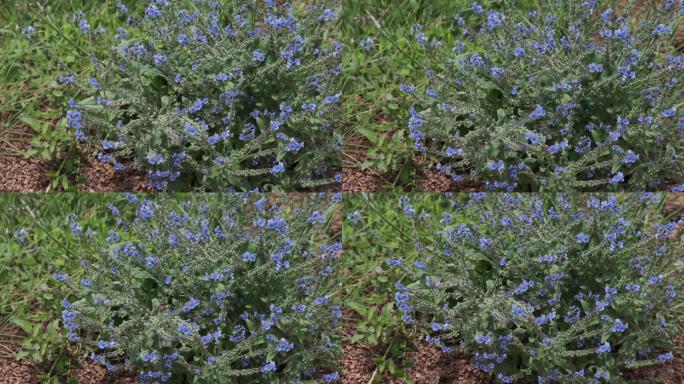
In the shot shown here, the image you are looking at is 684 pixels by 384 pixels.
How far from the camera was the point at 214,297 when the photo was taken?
370cm

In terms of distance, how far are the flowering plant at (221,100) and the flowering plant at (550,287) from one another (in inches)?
26.7

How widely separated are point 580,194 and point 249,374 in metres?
1.68

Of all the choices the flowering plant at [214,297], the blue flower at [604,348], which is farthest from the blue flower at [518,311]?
the flowering plant at [214,297]

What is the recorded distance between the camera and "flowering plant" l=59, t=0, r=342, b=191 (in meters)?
4.04

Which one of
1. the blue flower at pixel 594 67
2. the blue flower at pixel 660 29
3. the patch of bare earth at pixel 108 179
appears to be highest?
the blue flower at pixel 660 29

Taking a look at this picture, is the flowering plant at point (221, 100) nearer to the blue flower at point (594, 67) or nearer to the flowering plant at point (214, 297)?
the flowering plant at point (214, 297)

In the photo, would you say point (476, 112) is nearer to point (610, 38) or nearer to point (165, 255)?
point (610, 38)

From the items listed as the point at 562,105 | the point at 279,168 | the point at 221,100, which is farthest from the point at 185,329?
the point at 562,105

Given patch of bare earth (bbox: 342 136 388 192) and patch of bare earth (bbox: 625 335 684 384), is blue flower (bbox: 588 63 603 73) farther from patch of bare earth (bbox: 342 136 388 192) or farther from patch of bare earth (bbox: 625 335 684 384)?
patch of bare earth (bbox: 625 335 684 384)

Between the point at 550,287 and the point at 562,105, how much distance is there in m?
0.83

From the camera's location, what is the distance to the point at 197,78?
418 cm

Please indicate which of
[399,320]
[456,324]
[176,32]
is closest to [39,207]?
[176,32]

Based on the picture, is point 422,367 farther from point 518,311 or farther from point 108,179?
point 108,179

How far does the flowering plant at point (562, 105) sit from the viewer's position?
407 centimetres
